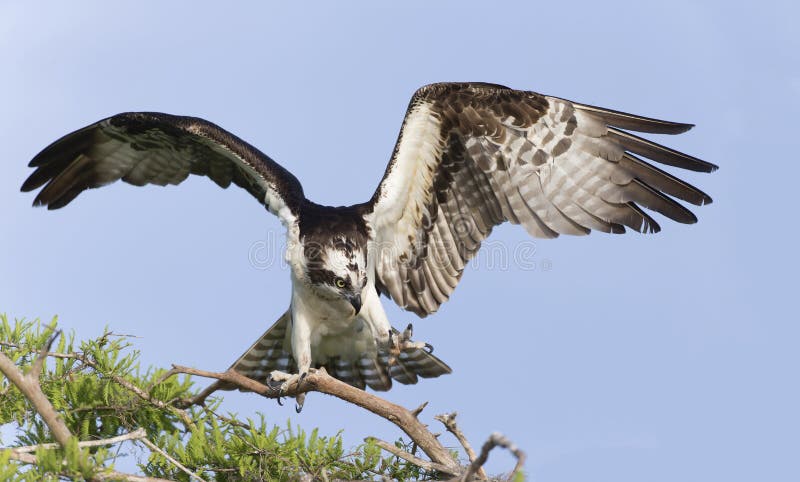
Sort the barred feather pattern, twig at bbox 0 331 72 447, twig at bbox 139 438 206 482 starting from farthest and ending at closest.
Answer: the barred feather pattern < twig at bbox 139 438 206 482 < twig at bbox 0 331 72 447

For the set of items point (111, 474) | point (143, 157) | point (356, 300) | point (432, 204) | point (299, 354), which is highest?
point (143, 157)

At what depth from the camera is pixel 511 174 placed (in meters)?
7.36

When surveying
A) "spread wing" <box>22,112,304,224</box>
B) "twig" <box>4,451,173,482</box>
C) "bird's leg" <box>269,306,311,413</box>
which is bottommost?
"twig" <box>4,451,173,482</box>

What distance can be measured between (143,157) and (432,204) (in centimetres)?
293

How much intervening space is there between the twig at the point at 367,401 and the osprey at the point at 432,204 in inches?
22.0

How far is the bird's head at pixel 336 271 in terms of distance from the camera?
6.79 m

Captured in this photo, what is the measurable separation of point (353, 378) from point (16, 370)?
3.39 m

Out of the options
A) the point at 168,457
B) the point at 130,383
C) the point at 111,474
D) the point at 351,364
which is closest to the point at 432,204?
the point at 351,364

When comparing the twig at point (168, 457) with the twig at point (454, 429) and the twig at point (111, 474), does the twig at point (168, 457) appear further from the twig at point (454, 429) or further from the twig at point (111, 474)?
the twig at point (454, 429)

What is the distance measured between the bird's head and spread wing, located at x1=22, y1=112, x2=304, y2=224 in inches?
36.3

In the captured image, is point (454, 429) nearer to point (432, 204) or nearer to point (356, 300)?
point (356, 300)

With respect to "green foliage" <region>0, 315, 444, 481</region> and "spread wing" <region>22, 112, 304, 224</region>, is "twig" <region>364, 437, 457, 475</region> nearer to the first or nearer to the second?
"green foliage" <region>0, 315, 444, 481</region>

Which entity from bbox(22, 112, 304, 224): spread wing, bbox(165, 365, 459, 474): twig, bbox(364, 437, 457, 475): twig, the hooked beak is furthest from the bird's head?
bbox(364, 437, 457, 475): twig

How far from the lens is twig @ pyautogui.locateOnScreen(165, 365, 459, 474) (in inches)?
223
